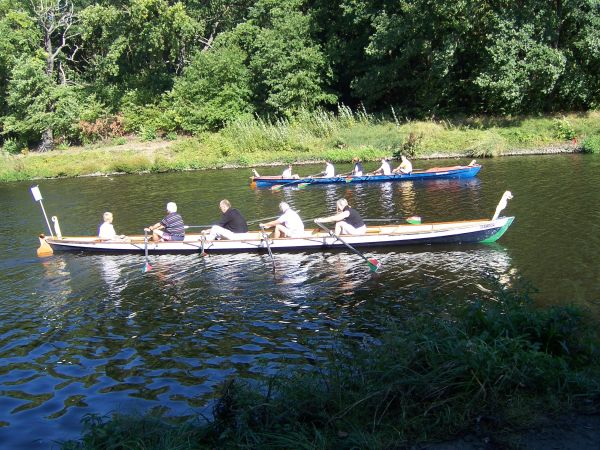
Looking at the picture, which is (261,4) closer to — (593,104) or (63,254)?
(593,104)

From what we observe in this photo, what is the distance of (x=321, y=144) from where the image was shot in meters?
39.5

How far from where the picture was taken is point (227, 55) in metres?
47.1

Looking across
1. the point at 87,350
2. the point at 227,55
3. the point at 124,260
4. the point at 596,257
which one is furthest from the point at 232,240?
the point at 227,55

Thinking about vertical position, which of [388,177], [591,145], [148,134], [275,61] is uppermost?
[275,61]

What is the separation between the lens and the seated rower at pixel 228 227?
1648 cm

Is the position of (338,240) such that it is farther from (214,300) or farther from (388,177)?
(388,177)

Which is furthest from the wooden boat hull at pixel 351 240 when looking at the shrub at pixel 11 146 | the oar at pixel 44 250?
the shrub at pixel 11 146

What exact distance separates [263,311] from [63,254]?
8.91 metres

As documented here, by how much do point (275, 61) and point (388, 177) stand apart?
1965 cm

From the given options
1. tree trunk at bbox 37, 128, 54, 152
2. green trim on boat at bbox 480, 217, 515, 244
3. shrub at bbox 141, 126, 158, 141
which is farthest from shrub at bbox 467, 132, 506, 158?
tree trunk at bbox 37, 128, 54, 152

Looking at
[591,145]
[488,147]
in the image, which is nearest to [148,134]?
[488,147]

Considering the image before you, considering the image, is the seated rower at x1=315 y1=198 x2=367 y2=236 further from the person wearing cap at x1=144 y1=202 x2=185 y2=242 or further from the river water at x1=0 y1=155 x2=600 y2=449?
the person wearing cap at x1=144 y1=202 x2=185 y2=242

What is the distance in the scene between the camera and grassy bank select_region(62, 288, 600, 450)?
5.80 metres

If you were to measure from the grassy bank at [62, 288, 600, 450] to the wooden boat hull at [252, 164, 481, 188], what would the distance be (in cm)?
2020
